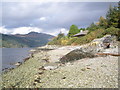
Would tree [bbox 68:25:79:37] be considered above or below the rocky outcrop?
above

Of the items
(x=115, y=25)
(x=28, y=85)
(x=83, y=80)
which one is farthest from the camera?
(x=115, y=25)

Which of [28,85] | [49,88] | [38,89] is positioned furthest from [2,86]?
[49,88]

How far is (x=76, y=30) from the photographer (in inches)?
2308

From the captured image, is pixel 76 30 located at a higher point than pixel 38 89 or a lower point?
higher

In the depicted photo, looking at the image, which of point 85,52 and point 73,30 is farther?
point 73,30

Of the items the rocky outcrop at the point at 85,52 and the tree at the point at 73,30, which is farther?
the tree at the point at 73,30

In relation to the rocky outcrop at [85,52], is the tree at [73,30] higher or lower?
higher

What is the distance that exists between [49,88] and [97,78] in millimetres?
2331

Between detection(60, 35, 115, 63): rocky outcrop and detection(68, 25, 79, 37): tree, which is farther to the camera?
detection(68, 25, 79, 37): tree

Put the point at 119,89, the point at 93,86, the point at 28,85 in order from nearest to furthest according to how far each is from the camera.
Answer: the point at 119,89 < the point at 93,86 < the point at 28,85

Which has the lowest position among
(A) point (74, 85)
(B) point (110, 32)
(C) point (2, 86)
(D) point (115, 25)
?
(C) point (2, 86)

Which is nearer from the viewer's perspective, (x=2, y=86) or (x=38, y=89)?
(x=38, y=89)

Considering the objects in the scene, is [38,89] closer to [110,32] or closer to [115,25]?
[110,32]

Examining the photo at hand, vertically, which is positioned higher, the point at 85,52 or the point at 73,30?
the point at 73,30
